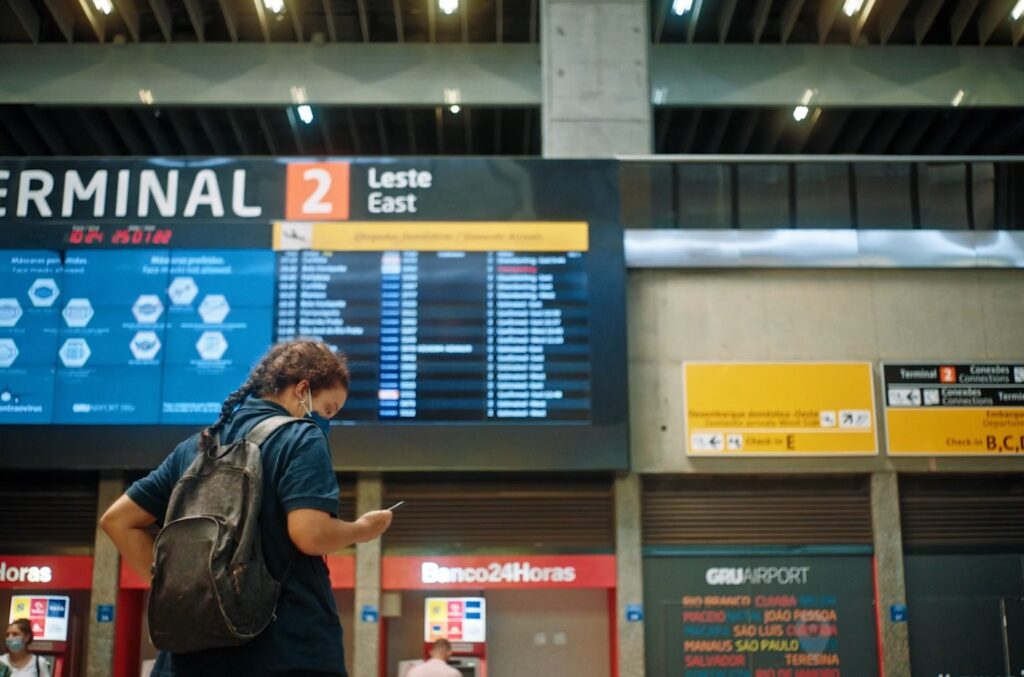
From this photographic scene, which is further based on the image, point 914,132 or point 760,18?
point 914,132

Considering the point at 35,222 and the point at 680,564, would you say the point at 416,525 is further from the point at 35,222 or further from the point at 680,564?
the point at 35,222

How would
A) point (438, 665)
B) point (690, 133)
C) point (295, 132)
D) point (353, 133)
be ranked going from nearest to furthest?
1. point (438, 665)
2. point (295, 132)
3. point (353, 133)
4. point (690, 133)

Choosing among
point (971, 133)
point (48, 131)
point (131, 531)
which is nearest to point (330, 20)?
point (48, 131)

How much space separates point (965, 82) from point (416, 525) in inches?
288

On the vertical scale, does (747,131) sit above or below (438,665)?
above

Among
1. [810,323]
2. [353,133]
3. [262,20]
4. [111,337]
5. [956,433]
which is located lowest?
[956,433]

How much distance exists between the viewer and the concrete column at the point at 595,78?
9375mm

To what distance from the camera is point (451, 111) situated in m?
12.0

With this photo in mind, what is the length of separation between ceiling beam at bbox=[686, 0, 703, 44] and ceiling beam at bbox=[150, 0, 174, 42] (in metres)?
5.36

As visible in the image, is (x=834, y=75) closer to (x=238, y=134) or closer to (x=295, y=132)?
(x=295, y=132)

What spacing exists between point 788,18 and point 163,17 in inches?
251

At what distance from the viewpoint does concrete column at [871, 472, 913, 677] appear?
27.5ft

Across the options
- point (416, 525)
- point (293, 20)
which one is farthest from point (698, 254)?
point (293, 20)

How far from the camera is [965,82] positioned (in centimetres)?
1073
